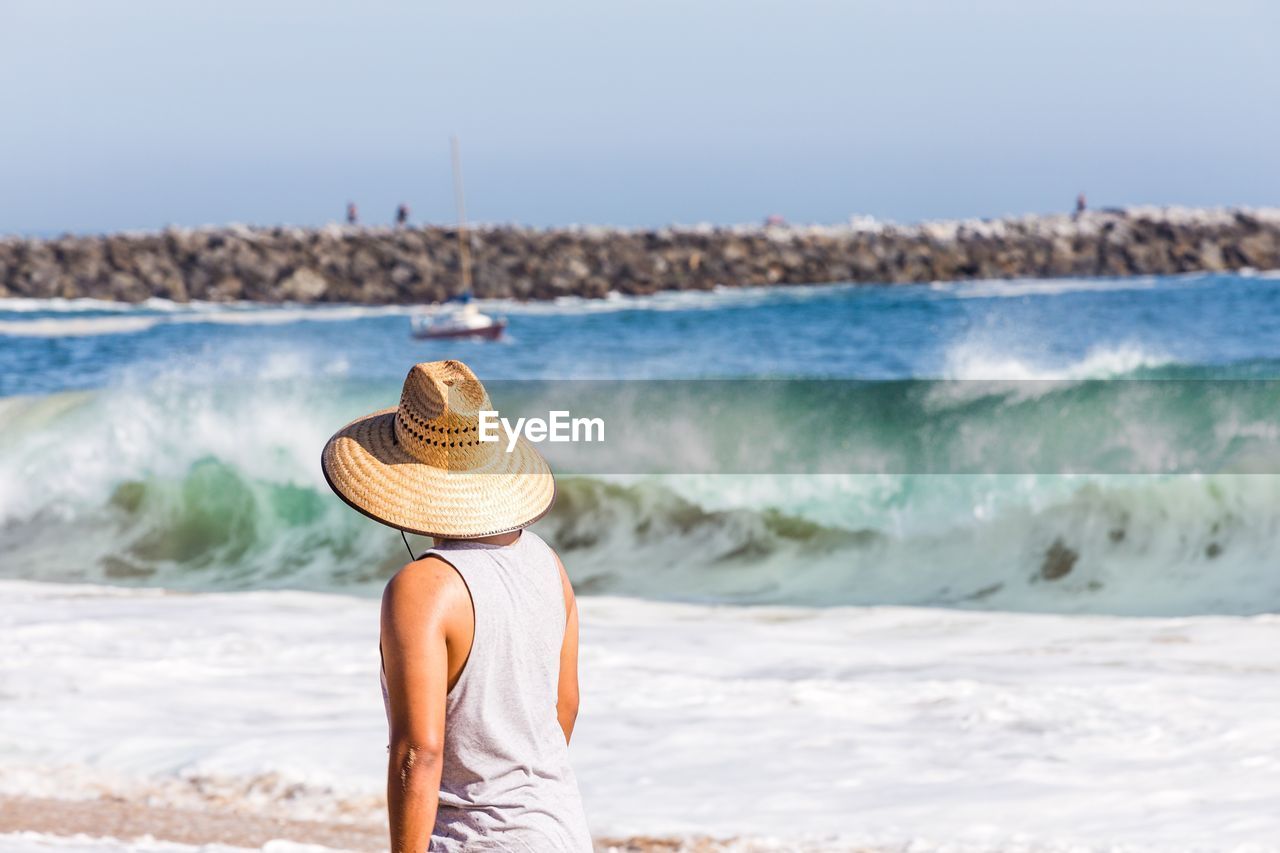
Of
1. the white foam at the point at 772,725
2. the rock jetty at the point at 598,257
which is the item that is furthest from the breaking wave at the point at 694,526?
the rock jetty at the point at 598,257

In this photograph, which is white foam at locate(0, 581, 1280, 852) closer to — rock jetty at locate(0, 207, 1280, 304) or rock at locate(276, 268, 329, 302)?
rock at locate(276, 268, 329, 302)

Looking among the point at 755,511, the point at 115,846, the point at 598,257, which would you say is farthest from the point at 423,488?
the point at 598,257

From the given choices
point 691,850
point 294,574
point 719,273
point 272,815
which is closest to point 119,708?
point 272,815

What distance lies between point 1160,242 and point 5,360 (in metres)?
38.4

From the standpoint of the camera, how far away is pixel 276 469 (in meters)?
13.6

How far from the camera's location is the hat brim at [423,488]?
6.27ft

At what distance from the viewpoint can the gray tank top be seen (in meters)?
1.90

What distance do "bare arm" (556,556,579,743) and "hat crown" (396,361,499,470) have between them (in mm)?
216

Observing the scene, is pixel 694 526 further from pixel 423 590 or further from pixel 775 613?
pixel 423 590

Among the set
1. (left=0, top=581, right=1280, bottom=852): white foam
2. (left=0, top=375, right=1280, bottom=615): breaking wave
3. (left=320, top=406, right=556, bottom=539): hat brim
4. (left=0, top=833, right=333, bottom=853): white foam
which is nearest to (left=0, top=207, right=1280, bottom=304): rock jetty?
(left=0, top=375, right=1280, bottom=615): breaking wave

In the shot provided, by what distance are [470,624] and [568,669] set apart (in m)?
0.31

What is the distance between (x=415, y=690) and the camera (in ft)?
5.92

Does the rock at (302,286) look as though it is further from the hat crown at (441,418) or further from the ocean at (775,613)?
the hat crown at (441,418)

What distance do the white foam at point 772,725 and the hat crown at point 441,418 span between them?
2.78 meters
